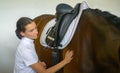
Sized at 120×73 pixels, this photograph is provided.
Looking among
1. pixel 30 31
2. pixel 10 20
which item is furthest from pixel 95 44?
pixel 10 20

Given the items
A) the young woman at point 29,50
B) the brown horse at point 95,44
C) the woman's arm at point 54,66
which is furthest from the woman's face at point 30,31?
the brown horse at point 95,44

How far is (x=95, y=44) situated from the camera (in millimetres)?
1862

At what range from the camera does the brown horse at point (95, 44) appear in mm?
1648

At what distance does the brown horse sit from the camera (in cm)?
165

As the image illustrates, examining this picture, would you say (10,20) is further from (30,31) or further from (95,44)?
(95,44)

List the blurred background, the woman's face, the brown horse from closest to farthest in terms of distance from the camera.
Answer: the brown horse → the woman's face → the blurred background

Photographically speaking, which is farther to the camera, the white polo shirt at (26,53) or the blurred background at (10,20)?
the blurred background at (10,20)

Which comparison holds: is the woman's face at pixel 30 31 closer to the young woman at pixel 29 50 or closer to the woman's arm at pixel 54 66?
the young woman at pixel 29 50

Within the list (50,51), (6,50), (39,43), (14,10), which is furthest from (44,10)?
(50,51)

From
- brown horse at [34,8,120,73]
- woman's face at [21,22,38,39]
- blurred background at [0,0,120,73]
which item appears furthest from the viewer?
blurred background at [0,0,120,73]

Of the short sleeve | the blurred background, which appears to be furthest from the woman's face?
the blurred background

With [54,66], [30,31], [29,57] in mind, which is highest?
[30,31]

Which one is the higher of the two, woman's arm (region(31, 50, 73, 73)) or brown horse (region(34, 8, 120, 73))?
brown horse (region(34, 8, 120, 73))

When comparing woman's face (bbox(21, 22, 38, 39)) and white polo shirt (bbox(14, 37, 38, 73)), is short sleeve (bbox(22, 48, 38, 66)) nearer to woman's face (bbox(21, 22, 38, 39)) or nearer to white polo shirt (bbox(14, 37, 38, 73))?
white polo shirt (bbox(14, 37, 38, 73))
